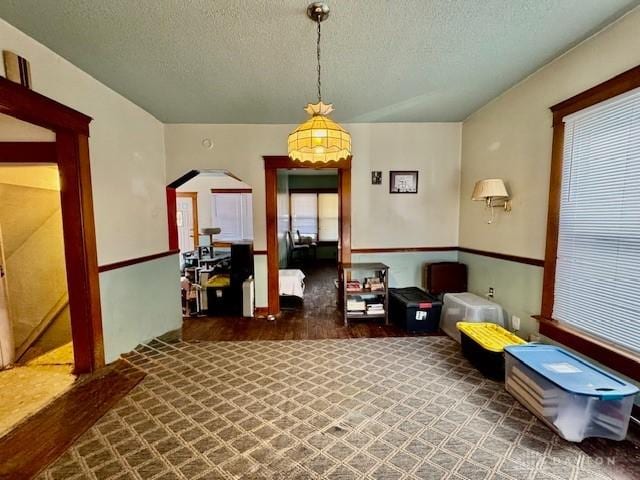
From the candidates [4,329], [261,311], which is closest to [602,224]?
[261,311]

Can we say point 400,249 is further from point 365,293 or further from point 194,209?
point 194,209

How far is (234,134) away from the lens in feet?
12.3

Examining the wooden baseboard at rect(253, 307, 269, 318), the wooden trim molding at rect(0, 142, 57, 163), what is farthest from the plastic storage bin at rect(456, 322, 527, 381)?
the wooden trim molding at rect(0, 142, 57, 163)

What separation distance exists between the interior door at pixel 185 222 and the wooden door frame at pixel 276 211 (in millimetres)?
3810

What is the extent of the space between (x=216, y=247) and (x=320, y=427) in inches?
224

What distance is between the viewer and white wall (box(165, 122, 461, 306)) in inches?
147

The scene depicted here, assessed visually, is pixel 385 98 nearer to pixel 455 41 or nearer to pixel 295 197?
pixel 455 41

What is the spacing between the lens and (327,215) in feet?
27.7

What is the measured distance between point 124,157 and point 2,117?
845 millimetres

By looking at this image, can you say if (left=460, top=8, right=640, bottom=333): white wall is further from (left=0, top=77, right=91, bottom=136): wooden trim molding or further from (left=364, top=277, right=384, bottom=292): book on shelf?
(left=0, top=77, right=91, bottom=136): wooden trim molding

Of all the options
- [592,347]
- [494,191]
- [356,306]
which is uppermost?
[494,191]

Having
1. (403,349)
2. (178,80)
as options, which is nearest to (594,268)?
(403,349)

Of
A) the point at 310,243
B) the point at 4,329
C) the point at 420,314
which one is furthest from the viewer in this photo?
the point at 310,243

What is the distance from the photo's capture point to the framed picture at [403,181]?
386 cm
